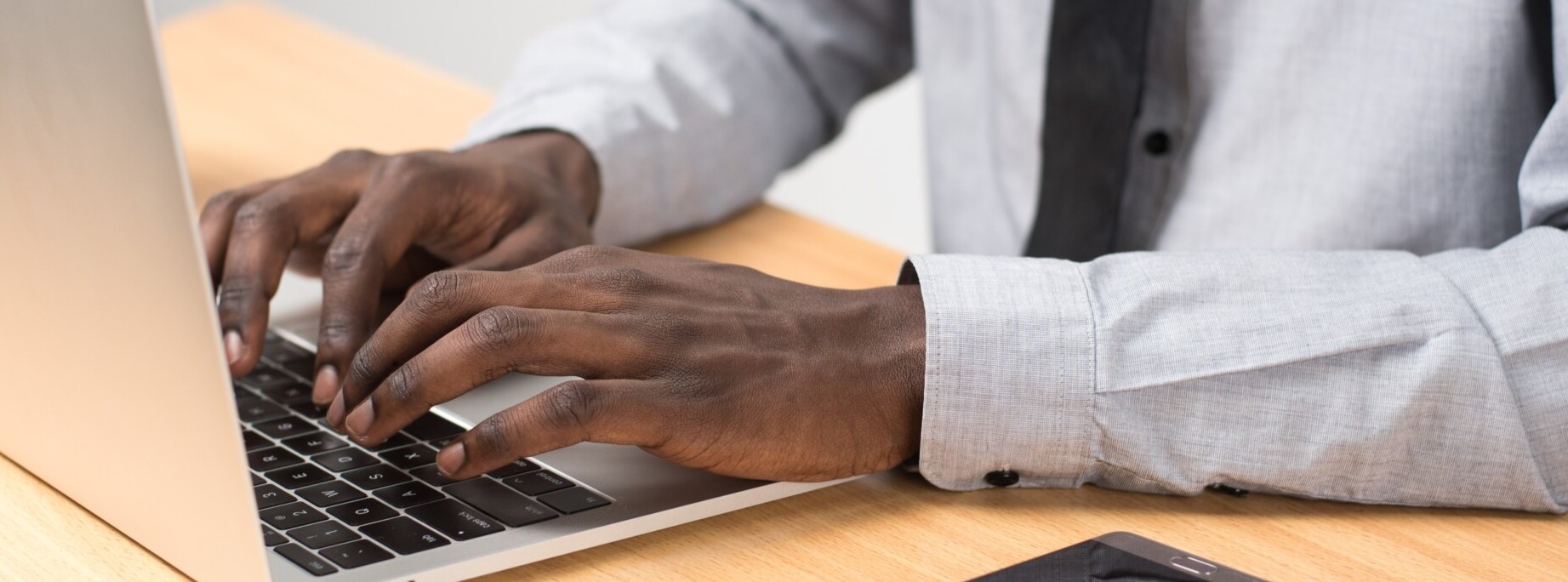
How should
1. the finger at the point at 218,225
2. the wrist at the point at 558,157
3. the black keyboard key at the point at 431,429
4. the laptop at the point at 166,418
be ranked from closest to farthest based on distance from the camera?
1. the laptop at the point at 166,418
2. the black keyboard key at the point at 431,429
3. the finger at the point at 218,225
4. the wrist at the point at 558,157

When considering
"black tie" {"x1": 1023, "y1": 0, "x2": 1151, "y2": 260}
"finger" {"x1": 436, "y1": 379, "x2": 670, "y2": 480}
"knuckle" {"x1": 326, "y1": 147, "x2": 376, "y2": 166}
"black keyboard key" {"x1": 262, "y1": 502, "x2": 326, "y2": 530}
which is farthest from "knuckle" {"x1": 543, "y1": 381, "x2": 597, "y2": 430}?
"black tie" {"x1": 1023, "y1": 0, "x2": 1151, "y2": 260}

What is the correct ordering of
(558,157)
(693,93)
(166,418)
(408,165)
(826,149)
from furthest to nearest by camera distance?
(826,149)
(693,93)
(558,157)
(408,165)
(166,418)

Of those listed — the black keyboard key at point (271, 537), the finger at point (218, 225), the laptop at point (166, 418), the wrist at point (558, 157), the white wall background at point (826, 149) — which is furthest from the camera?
the white wall background at point (826, 149)

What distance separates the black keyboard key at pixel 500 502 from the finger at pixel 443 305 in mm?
63

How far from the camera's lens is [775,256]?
0.95 meters

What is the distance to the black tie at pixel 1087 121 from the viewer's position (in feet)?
3.01

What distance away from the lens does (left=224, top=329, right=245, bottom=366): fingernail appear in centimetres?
69

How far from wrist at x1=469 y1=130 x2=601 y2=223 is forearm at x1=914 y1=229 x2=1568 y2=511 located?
1.14ft

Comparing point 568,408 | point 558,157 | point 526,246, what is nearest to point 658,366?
point 568,408

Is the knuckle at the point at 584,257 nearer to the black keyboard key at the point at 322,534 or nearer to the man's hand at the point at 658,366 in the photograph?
the man's hand at the point at 658,366

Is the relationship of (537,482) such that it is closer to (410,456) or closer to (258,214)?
(410,456)

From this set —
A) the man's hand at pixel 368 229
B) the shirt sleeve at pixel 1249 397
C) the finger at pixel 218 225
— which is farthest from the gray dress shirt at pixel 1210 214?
the finger at pixel 218 225

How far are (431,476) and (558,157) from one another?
0.37 m

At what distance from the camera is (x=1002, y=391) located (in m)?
0.62
